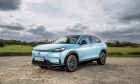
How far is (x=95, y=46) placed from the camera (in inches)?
446

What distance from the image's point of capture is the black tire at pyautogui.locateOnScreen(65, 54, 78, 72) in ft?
29.6

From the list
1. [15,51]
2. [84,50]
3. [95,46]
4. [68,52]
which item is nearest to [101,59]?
[95,46]

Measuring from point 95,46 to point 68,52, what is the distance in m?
2.76

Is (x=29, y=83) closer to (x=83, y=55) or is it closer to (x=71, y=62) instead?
(x=71, y=62)

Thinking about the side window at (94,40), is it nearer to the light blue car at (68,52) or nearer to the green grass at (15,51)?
the light blue car at (68,52)

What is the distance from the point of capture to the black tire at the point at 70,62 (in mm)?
9032

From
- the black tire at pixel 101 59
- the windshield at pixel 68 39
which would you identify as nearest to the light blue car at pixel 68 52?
the windshield at pixel 68 39

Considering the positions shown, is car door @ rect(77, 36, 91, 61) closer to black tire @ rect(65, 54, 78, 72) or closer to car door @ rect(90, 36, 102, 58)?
car door @ rect(90, 36, 102, 58)

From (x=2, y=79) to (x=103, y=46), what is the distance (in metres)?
6.57

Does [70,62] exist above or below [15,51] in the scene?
below

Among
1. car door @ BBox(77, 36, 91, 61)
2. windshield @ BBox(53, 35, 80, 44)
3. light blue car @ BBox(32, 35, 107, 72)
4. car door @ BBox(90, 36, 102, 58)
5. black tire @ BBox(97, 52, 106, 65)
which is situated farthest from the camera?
black tire @ BBox(97, 52, 106, 65)

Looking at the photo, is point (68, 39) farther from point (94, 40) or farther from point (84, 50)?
point (94, 40)

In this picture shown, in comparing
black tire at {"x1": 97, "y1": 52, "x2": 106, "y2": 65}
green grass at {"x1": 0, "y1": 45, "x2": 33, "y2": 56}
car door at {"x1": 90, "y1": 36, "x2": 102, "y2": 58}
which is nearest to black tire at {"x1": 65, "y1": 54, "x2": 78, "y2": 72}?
car door at {"x1": 90, "y1": 36, "x2": 102, "y2": 58}

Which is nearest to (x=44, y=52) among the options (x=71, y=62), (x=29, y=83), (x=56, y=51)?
(x=56, y=51)
